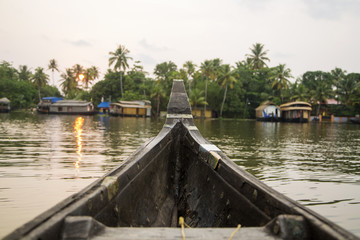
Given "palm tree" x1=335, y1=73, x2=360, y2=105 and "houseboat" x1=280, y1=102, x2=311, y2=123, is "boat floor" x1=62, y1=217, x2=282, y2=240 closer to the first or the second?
"houseboat" x1=280, y1=102, x2=311, y2=123

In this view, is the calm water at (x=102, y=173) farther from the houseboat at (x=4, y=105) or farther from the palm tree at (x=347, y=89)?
the houseboat at (x=4, y=105)

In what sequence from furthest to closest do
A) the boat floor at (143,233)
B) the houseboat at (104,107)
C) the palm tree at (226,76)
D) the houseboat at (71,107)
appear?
the houseboat at (104,107) → the houseboat at (71,107) → the palm tree at (226,76) → the boat floor at (143,233)

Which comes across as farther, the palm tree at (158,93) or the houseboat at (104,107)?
the houseboat at (104,107)

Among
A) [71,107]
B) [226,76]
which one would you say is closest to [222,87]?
[226,76]

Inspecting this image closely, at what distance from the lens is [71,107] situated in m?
48.3

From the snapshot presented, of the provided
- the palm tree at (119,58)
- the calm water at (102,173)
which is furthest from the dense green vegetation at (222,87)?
the calm water at (102,173)

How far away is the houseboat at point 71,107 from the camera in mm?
47656

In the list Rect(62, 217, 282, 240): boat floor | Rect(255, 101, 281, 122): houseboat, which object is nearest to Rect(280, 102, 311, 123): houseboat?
Rect(255, 101, 281, 122): houseboat

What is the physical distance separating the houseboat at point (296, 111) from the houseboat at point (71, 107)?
31705 millimetres

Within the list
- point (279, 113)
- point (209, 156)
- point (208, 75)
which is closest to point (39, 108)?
point (208, 75)

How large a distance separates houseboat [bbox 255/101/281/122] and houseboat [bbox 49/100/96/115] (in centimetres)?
2797

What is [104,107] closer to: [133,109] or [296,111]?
[133,109]

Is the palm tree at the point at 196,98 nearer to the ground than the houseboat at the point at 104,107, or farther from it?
farther from it

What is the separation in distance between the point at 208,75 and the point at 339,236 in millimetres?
44163
